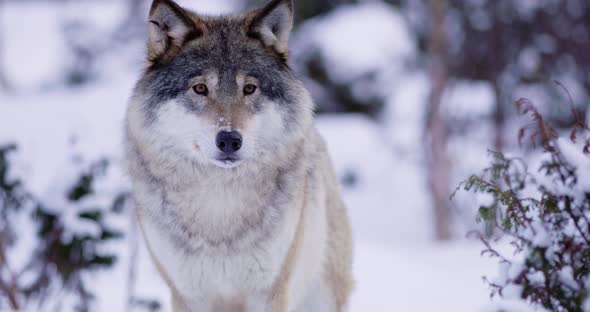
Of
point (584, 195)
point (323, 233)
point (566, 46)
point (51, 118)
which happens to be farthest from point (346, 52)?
point (584, 195)

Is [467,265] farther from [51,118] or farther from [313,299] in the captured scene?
[51,118]

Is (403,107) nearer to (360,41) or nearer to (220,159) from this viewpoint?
(360,41)

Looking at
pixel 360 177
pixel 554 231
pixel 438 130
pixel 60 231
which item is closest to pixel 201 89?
pixel 554 231

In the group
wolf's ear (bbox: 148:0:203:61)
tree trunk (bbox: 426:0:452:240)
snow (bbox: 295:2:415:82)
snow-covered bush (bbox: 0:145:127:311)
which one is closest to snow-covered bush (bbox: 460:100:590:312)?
wolf's ear (bbox: 148:0:203:61)

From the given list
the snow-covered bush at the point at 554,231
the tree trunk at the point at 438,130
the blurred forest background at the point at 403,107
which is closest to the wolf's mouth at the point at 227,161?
the snow-covered bush at the point at 554,231

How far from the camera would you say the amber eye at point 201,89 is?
3.23 m

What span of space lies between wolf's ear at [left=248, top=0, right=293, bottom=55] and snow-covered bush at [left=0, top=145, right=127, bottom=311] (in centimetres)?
186

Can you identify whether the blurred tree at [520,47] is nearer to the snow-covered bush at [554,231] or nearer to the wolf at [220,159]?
the wolf at [220,159]

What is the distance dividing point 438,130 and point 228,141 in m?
7.17

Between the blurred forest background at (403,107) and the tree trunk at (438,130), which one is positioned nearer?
the blurred forest background at (403,107)

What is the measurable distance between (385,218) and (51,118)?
259 inches

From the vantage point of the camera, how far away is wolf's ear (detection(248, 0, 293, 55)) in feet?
11.3

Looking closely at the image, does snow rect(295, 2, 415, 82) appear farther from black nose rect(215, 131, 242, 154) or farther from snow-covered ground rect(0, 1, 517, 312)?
black nose rect(215, 131, 242, 154)

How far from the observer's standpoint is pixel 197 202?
10.9ft
